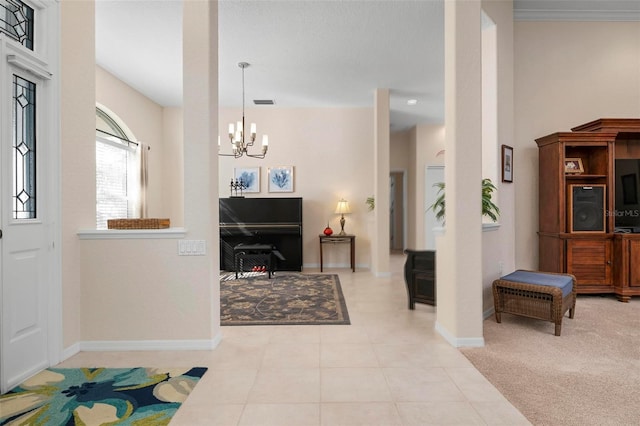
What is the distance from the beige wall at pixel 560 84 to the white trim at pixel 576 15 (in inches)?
2.4

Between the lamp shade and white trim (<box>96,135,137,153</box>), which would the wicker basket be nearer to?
white trim (<box>96,135,137,153</box>)

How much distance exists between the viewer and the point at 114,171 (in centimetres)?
580

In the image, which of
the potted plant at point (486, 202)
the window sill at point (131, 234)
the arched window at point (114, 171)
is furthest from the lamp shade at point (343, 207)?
the window sill at point (131, 234)

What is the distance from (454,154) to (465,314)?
1.29m

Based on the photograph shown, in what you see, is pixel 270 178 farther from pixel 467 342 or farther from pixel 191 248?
pixel 467 342

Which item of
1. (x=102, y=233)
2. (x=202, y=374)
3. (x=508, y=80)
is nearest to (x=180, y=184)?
(x=102, y=233)

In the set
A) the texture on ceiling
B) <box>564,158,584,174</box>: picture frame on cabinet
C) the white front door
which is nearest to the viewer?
the white front door

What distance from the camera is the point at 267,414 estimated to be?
1964 millimetres

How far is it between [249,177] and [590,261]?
5503mm

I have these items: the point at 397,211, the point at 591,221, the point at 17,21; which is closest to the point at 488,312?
the point at 591,221

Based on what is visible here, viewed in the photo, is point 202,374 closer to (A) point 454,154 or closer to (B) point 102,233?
(B) point 102,233

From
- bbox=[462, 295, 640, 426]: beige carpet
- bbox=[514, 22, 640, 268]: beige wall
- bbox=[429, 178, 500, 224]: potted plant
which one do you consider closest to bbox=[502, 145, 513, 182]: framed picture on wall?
bbox=[429, 178, 500, 224]: potted plant

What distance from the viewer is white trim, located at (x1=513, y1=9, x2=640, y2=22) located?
458cm

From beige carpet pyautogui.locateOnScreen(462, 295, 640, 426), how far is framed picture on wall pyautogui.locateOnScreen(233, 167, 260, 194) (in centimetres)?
483
